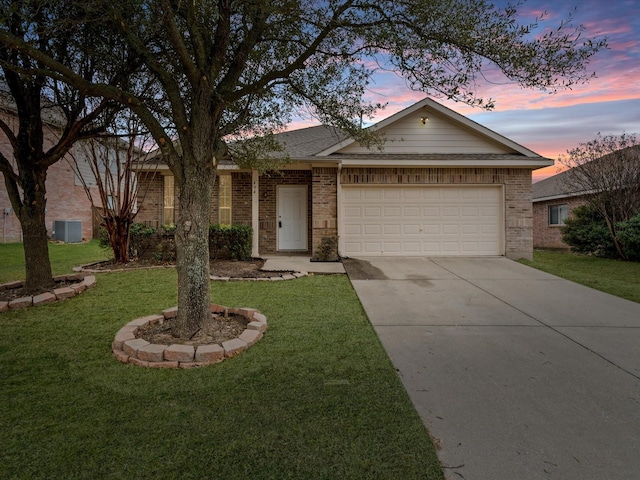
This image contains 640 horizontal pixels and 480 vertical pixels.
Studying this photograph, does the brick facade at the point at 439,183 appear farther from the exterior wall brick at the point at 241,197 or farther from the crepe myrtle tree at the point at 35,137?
the crepe myrtle tree at the point at 35,137

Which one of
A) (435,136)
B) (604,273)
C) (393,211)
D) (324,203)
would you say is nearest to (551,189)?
(604,273)

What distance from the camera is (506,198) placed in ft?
35.4

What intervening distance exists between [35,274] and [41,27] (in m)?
3.71

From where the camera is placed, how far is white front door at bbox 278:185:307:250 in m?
11.9

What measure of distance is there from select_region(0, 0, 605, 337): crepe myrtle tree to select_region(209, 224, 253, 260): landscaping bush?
4.36 meters

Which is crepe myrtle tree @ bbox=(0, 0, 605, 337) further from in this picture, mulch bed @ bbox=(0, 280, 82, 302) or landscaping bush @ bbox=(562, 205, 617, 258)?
landscaping bush @ bbox=(562, 205, 617, 258)

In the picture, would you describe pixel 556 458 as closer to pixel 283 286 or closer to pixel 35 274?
pixel 283 286

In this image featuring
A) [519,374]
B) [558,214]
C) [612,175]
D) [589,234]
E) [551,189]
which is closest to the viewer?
[519,374]

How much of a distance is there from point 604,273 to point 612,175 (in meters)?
5.44

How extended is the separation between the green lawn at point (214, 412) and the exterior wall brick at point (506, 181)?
7021mm

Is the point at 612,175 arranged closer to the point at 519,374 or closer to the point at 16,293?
the point at 519,374

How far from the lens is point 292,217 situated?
11.9m

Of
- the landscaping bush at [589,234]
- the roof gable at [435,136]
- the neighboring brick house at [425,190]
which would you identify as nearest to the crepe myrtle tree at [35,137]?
the neighboring brick house at [425,190]

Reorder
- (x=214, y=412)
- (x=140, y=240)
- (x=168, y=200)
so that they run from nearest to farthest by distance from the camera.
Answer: (x=214, y=412) → (x=140, y=240) → (x=168, y=200)
